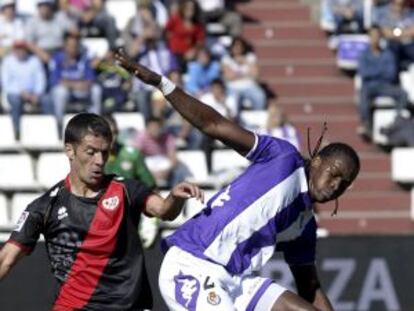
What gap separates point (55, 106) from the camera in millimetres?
15711

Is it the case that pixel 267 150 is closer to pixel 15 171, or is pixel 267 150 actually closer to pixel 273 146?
pixel 273 146

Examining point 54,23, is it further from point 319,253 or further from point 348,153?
point 348,153

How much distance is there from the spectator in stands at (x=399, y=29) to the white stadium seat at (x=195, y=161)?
283 cm

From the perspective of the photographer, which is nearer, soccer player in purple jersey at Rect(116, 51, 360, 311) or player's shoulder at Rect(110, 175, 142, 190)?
soccer player in purple jersey at Rect(116, 51, 360, 311)

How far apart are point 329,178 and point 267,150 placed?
0.34 metres

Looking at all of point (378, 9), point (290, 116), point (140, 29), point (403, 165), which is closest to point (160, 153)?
point (140, 29)

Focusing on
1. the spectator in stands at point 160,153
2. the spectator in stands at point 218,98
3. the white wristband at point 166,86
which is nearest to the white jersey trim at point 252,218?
the white wristband at point 166,86

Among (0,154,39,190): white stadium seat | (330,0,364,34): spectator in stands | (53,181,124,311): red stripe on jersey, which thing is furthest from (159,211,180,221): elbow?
(330,0,364,34): spectator in stands

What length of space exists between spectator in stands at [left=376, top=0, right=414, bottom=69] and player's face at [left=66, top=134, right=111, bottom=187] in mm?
9620

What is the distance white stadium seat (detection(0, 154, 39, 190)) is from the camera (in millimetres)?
15359

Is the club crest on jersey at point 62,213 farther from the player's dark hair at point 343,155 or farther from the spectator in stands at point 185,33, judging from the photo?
the spectator in stands at point 185,33

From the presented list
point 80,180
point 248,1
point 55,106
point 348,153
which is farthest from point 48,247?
point 248,1

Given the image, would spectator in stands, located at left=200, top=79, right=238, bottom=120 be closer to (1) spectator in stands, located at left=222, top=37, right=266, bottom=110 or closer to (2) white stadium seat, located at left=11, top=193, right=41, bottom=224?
(1) spectator in stands, located at left=222, top=37, right=266, bottom=110

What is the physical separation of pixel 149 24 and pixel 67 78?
1311 millimetres
